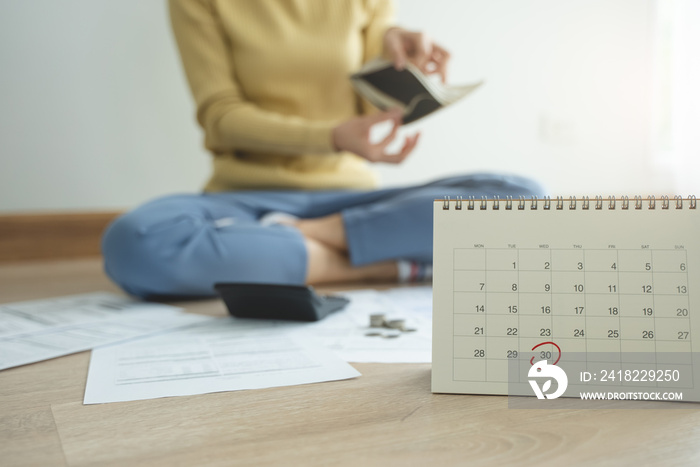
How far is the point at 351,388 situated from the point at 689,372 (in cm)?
29

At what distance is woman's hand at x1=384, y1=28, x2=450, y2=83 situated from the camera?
48.5 inches

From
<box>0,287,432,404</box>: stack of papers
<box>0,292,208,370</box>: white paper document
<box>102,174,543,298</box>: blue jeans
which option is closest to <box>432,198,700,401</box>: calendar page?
<box>0,287,432,404</box>: stack of papers

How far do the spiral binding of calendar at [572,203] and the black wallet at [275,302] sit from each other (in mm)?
367

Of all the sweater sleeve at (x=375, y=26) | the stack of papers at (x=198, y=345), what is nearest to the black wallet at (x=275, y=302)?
the stack of papers at (x=198, y=345)

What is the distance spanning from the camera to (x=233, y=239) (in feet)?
3.80

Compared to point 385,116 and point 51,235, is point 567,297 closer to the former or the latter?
Answer: point 385,116

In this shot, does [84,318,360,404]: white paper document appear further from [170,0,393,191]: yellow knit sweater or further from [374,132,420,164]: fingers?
[170,0,393,191]: yellow knit sweater

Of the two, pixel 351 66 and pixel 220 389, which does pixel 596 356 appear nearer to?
pixel 220 389

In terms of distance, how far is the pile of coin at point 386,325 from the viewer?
0.82m

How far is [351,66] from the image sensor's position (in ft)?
5.01

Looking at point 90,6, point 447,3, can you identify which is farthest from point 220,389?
point 447,3

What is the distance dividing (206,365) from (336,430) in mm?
234

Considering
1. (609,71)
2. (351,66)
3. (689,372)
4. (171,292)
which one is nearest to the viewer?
(689,372)

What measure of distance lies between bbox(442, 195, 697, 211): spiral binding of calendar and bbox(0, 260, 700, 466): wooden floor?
163mm
